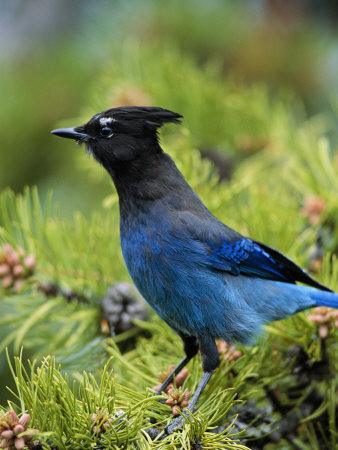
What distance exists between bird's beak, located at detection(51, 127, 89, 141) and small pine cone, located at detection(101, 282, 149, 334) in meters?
0.52

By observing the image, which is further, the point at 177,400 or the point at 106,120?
the point at 106,120

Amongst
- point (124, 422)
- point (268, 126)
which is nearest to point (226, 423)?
point (124, 422)

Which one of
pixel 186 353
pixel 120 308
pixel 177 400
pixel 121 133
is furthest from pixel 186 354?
pixel 121 133

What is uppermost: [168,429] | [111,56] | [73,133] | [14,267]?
[111,56]

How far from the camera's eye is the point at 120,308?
1.79 m

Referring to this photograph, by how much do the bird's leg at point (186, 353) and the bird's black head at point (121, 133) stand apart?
63 cm

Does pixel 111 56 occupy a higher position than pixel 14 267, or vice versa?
pixel 111 56

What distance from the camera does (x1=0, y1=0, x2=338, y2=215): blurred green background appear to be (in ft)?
9.68

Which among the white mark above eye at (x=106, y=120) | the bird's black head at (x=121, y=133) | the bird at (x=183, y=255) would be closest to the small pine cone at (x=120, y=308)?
the bird at (x=183, y=255)

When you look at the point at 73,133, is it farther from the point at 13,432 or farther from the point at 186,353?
the point at 13,432

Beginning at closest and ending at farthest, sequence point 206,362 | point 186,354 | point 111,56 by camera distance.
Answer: point 206,362 → point 186,354 → point 111,56

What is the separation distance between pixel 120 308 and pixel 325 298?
25.2 inches

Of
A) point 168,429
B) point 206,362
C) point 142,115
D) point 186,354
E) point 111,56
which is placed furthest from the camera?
point 111,56

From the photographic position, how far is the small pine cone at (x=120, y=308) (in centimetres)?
178
